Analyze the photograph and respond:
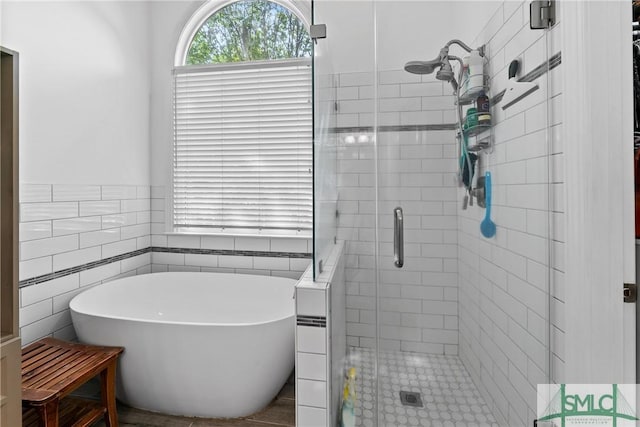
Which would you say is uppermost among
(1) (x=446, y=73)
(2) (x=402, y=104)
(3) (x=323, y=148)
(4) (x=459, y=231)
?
(1) (x=446, y=73)

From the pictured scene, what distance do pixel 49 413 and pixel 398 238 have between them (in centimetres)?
173

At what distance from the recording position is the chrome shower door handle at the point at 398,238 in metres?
1.71

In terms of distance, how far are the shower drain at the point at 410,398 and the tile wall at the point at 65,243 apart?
2047mm

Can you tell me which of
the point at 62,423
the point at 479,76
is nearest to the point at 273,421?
the point at 62,423

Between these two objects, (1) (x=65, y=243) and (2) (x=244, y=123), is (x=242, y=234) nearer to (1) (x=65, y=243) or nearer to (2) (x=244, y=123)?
(2) (x=244, y=123)

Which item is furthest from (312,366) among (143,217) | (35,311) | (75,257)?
(143,217)

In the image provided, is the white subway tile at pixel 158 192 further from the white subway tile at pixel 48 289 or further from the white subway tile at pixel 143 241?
the white subway tile at pixel 48 289

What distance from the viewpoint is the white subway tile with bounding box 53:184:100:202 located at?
2017mm

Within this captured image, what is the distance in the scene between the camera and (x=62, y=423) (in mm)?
1657

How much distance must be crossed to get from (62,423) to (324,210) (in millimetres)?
1689

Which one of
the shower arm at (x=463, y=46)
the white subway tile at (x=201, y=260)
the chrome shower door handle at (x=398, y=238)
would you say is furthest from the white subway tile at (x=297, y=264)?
the shower arm at (x=463, y=46)

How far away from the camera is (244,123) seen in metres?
2.77

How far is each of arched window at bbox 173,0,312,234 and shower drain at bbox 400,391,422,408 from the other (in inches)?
55.2

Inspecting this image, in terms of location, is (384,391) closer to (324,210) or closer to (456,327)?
(456,327)
